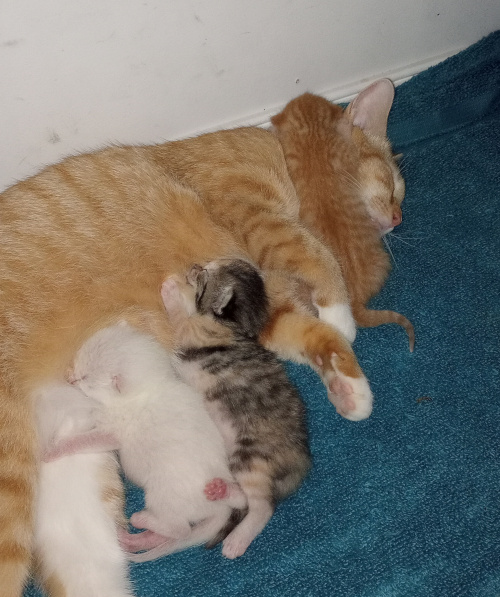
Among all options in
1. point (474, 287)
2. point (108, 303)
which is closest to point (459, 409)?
point (474, 287)

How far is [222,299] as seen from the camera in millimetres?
1752

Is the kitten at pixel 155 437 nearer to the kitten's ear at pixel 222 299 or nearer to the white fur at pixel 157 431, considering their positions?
the white fur at pixel 157 431

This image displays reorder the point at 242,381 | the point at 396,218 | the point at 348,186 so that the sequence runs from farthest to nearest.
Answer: the point at 396,218 → the point at 348,186 → the point at 242,381

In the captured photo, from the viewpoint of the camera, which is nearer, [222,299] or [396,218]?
[222,299]

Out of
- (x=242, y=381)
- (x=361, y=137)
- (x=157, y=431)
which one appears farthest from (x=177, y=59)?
(x=157, y=431)

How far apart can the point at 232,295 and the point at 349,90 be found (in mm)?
1272

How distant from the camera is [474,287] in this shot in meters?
2.10

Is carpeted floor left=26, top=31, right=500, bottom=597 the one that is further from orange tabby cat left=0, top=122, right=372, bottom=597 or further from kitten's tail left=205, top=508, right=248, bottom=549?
orange tabby cat left=0, top=122, right=372, bottom=597

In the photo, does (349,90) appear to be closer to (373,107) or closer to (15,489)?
(373,107)

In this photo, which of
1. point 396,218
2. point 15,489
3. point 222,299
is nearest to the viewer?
point 15,489

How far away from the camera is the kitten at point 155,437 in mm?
1505

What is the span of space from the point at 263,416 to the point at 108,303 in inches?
21.9

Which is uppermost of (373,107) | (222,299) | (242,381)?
(373,107)

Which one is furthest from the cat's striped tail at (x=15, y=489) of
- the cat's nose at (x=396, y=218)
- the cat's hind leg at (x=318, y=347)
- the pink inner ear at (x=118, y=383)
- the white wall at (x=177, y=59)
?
the cat's nose at (x=396, y=218)
